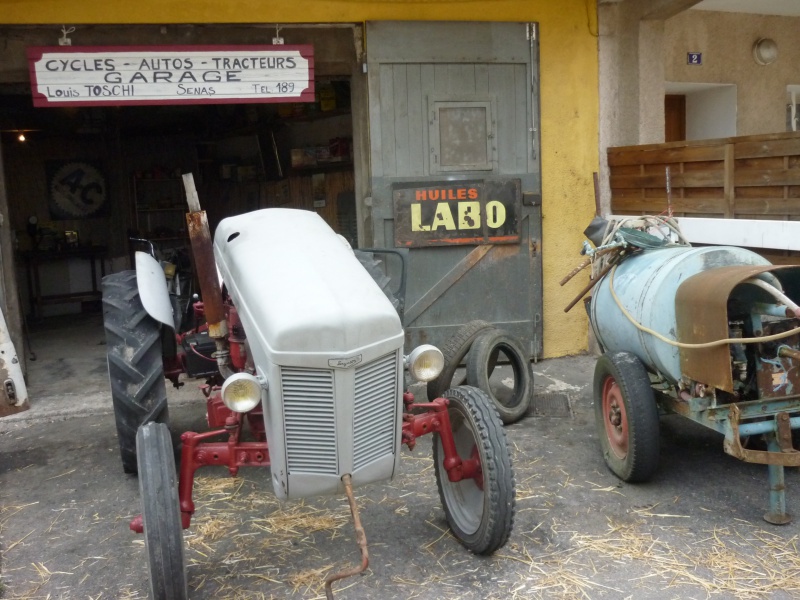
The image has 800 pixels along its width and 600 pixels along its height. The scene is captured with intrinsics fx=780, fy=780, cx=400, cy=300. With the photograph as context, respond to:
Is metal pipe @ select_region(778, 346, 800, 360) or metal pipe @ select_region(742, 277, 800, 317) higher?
metal pipe @ select_region(742, 277, 800, 317)

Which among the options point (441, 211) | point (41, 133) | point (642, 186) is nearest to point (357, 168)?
point (441, 211)

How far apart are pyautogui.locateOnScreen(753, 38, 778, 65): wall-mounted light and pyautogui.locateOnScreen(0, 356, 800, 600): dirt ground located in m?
5.19

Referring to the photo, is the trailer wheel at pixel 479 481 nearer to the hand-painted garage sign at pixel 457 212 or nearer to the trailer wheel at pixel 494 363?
the trailer wheel at pixel 494 363

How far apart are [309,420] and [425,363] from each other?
588 mm

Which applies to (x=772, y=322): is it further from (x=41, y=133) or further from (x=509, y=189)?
(x=41, y=133)

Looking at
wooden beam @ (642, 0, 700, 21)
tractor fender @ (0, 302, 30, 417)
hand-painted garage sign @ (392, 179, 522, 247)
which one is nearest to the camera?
tractor fender @ (0, 302, 30, 417)

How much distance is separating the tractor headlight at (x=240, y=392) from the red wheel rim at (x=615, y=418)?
220 centimetres

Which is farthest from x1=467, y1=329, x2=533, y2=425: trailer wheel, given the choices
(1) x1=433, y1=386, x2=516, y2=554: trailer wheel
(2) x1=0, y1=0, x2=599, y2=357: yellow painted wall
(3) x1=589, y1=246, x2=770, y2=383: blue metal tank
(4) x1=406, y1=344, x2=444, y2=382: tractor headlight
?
(4) x1=406, y1=344, x2=444, y2=382: tractor headlight

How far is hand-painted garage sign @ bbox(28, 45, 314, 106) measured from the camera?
579 centimetres

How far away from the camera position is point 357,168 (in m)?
6.76

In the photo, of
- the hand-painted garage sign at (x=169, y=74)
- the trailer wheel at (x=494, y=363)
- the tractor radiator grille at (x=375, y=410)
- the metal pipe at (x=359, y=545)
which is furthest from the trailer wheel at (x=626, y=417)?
the hand-painted garage sign at (x=169, y=74)

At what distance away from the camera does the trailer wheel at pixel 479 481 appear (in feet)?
10.8

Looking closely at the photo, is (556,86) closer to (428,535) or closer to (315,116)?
(315,116)

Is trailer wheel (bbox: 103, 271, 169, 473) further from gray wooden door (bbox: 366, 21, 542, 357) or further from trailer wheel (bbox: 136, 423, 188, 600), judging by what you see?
gray wooden door (bbox: 366, 21, 542, 357)
